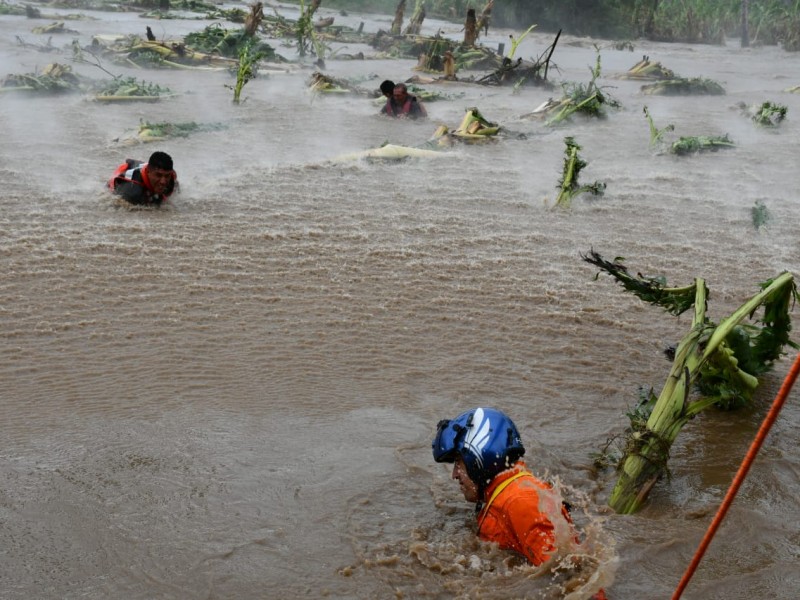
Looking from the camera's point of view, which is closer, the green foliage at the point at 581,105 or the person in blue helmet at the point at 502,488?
the person in blue helmet at the point at 502,488

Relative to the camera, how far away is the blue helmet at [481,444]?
344 centimetres

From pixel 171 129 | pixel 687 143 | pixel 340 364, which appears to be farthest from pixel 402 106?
pixel 340 364

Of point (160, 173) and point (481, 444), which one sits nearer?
point (481, 444)

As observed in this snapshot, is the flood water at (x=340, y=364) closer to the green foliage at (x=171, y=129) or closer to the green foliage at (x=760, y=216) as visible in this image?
the green foliage at (x=760, y=216)

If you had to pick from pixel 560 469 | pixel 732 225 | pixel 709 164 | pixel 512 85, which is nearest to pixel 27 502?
pixel 560 469

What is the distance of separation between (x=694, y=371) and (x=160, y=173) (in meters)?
5.69

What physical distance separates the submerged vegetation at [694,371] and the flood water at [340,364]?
6.2 inches

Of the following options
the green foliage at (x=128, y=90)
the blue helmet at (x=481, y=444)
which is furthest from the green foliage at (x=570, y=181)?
the green foliage at (x=128, y=90)

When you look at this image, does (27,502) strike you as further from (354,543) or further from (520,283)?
(520,283)

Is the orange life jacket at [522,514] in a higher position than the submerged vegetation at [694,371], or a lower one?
lower

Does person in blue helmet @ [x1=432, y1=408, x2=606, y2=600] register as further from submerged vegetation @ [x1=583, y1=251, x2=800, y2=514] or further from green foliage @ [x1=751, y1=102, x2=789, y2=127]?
green foliage @ [x1=751, y1=102, x2=789, y2=127]

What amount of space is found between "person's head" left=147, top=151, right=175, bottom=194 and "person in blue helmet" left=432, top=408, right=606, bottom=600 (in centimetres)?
553

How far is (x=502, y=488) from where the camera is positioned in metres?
3.45

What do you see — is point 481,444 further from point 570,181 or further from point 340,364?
point 570,181
